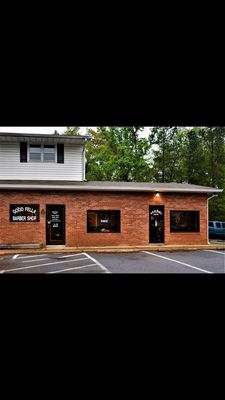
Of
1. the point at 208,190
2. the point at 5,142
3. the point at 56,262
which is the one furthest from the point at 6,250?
the point at 208,190

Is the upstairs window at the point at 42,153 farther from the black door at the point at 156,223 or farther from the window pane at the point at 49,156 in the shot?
the black door at the point at 156,223

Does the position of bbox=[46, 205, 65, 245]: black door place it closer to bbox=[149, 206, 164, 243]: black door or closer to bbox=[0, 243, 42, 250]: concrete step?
bbox=[0, 243, 42, 250]: concrete step

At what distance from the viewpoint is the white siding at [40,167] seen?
15.3 m

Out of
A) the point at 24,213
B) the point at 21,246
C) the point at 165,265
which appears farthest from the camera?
the point at 24,213

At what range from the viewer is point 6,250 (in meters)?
13.1

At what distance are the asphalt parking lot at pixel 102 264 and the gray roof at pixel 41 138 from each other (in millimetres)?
5651

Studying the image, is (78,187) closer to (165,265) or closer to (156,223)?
(156,223)

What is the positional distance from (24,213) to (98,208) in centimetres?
323

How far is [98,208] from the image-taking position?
583 inches

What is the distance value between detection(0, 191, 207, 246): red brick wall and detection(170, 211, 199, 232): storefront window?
0.21 meters

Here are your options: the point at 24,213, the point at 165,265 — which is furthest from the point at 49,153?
the point at 165,265

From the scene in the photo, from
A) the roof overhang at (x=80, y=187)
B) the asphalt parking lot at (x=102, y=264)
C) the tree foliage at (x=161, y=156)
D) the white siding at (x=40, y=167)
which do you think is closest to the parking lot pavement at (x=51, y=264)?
the asphalt parking lot at (x=102, y=264)

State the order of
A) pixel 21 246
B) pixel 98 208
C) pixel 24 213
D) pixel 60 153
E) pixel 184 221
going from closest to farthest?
pixel 21 246, pixel 24 213, pixel 98 208, pixel 60 153, pixel 184 221
